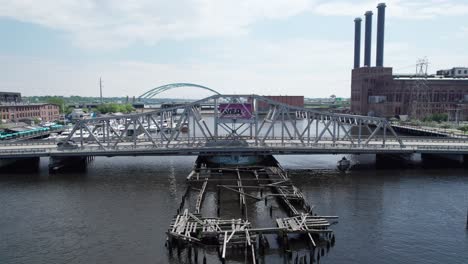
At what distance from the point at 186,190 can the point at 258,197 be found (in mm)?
8795

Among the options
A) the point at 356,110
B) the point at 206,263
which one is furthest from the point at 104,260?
the point at 356,110

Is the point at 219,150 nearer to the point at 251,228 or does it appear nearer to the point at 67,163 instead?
the point at 67,163

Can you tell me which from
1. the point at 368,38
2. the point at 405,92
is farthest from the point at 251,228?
the point at 368,38

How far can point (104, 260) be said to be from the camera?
92.4 feet

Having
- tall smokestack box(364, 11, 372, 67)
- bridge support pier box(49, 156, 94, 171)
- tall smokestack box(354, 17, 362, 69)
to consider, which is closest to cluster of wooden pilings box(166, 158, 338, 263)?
bridge support pier box(49, 156, 94, 171)

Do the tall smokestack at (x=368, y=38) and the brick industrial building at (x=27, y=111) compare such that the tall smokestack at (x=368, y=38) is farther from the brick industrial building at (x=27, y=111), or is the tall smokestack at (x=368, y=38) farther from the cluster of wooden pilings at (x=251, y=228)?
the cluster of wooden pilings at (x=251, y=228)

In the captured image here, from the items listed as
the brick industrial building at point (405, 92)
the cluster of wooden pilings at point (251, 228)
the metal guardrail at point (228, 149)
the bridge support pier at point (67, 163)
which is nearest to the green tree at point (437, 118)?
the brick industrial building at point (405, 92)

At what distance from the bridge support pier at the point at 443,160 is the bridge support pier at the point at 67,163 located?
5744 cm

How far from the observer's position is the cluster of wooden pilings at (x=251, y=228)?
28.8 metres

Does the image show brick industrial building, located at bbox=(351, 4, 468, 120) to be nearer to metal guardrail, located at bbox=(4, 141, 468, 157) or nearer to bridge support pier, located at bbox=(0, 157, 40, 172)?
metal guardrail, located at bbox=(4, 141, 468, 157)

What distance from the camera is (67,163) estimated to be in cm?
5962

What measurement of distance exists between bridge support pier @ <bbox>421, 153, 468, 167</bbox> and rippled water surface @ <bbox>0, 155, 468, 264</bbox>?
4.68 m

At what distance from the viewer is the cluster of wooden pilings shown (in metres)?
28.8

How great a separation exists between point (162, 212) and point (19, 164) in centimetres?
3523
